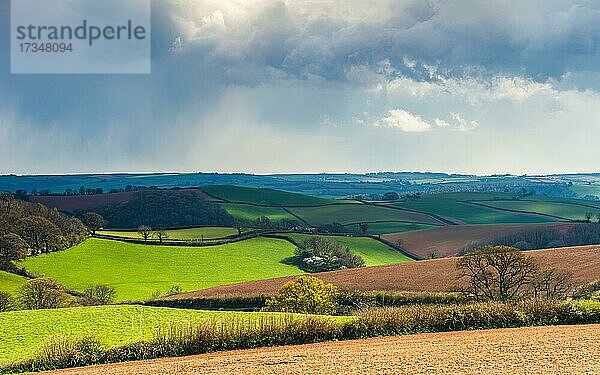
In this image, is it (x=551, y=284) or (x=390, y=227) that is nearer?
(x=551, y=284)

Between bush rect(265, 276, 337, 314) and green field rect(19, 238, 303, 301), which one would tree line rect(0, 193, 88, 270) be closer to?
green field rect(19, 238, 303, 301)

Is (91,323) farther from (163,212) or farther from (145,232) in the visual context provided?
(163,212)

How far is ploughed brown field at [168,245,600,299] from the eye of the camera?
61.8 m

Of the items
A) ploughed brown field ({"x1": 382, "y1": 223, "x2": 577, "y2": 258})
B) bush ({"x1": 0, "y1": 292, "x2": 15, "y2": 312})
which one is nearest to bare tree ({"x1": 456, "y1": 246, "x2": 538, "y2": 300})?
bush ({"x1": 0, "y1": 292, "x2": 15, "y2": 312})

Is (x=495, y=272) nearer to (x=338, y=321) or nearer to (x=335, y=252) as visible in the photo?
(x=338, y=321)

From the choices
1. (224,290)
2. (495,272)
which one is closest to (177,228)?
(224,290)

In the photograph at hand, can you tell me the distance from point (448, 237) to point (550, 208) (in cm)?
6456

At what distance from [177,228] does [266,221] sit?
17381 millimetres

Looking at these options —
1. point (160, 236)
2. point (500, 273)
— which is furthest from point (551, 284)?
point (160, 236)

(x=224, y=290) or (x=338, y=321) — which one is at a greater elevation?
(x=338, y=321)

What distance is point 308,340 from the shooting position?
31.6 m

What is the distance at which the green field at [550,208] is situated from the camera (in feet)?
509

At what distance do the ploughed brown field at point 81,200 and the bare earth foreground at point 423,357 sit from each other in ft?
377

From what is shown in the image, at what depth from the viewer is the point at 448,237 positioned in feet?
370
